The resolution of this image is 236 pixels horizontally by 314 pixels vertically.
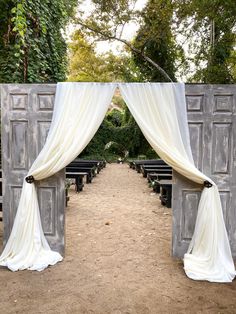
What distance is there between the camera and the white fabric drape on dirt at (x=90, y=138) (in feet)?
12.7

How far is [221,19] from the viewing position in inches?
336

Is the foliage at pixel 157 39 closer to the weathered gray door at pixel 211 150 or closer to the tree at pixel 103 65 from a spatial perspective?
the tree at pixel 103 65

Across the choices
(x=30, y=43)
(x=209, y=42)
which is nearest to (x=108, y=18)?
(x=209, y=42)

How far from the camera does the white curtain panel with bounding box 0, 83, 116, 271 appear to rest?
3.91 metres

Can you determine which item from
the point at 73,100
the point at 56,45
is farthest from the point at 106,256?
the point at 56,45

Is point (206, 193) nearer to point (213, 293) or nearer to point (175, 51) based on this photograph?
point (213, 293)

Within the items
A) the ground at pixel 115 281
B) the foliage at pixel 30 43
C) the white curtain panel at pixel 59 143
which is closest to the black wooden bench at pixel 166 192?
the ground at pixel 115 281

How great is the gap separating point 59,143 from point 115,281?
1849 millimetres

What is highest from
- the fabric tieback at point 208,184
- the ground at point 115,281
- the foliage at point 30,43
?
the foliage at point 30,43

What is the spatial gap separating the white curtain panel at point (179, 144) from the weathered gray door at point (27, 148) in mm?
1169

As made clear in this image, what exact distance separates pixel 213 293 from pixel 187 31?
457 inches

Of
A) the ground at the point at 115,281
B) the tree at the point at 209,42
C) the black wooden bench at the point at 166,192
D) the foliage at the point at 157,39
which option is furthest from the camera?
the foliage at the point at 157,39

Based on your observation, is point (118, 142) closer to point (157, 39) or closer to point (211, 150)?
point (157, 39)

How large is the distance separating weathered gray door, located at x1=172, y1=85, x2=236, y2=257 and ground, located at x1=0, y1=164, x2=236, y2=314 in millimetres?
678
